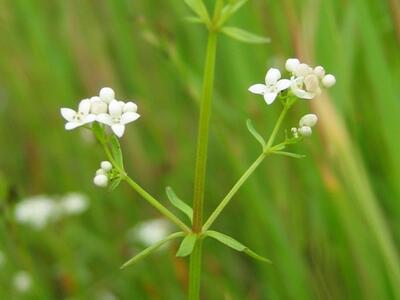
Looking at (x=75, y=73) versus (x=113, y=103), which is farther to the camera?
(x=75, y=73)

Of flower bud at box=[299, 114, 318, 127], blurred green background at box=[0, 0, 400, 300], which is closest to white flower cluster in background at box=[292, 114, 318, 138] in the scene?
flower bud at box=[299, 114, 318, 127]

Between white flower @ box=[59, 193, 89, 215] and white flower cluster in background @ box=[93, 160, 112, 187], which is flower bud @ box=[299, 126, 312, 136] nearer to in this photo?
white flower cluster in background @ box=[93, 160, 112, 187]

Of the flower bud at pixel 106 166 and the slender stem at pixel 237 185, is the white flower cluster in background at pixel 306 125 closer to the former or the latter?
the slender stem at pixel 237 185

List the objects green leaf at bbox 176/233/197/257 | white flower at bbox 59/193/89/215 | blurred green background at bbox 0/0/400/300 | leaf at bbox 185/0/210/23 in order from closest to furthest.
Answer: green leaf at bbox 176/233/197/257
leaf at bbox 185/0/210/23
blurred green background at bbox 0/0/400/300
white flower at bbox 59/193/89/215

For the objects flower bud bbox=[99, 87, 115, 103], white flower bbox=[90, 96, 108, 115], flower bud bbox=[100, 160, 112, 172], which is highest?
flower bud bbox=[99, 87, 115, 103]

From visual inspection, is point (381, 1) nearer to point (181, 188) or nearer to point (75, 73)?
point (181, 188)

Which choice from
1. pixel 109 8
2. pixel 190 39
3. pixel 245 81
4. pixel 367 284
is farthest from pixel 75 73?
pixel 367 284
